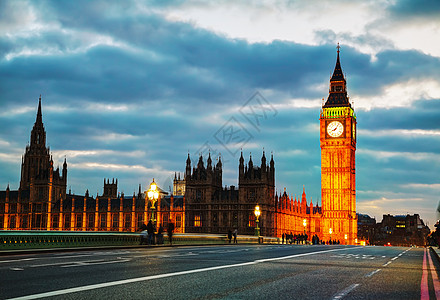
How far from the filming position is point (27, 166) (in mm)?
133375

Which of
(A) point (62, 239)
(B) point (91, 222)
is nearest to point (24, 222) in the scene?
(B) point (91, 222)

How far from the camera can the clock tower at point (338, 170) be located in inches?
4732

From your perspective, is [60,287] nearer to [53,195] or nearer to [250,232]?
[250,232]

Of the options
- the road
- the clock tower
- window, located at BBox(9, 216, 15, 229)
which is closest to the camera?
the road

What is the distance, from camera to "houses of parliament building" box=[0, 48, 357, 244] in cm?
9412

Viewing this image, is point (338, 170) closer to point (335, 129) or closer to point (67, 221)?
point (335, 129)

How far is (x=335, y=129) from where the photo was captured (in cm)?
12531

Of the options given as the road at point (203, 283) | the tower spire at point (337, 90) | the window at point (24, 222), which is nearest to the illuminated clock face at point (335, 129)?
the tower spire at point (337, 90)

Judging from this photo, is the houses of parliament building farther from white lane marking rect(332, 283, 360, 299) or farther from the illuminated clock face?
white lane marking rect(332, 283, 360, 299)

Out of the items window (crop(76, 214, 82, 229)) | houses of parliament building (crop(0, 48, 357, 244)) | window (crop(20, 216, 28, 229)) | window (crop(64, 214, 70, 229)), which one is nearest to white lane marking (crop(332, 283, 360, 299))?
houses of parliament building (crop(0, 48, 357, 244))

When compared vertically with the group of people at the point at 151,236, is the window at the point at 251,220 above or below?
above

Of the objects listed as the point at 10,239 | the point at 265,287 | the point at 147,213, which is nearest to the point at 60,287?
the point at 265,287

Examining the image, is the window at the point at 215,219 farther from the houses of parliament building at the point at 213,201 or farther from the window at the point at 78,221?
the window at the point at 78,221

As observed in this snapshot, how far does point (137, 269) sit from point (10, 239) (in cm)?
1286
